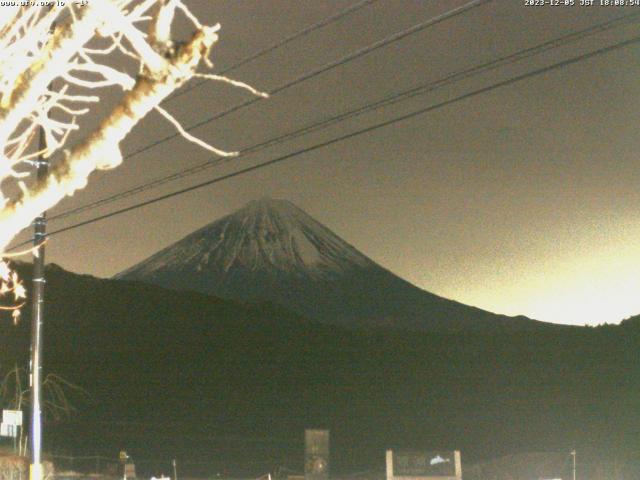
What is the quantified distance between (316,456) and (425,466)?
288cm

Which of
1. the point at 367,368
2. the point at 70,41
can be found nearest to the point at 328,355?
the point at 367,368

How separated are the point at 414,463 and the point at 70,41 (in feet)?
58.7

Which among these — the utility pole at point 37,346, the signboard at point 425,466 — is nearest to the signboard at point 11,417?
the utility pole at point 37,346

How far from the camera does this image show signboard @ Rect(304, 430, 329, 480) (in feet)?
77.2

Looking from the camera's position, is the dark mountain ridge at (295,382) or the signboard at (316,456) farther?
the dark mountain ridge at (295,382)

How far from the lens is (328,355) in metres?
141

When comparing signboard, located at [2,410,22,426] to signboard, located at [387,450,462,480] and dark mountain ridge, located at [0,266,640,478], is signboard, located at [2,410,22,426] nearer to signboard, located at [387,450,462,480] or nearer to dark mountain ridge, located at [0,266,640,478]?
signboard, located at [387,450,462,480]

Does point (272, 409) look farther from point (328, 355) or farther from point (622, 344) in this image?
point (622, 344)

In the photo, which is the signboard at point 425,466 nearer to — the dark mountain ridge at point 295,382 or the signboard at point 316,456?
the signboard at point 316,456

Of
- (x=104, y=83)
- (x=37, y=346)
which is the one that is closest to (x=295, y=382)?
(x=37, y=346)

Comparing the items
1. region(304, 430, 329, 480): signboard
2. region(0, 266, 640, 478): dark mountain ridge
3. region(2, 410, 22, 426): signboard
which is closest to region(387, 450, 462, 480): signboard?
region(304, 430, 329, 480): signboard

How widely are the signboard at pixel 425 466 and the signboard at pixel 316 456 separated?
211cm

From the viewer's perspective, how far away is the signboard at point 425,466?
22.1m

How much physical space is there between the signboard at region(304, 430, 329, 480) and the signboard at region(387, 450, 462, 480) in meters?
2.11
